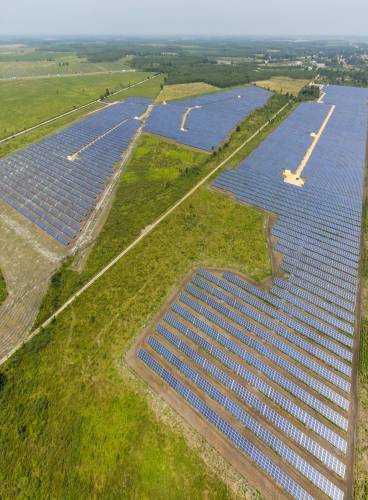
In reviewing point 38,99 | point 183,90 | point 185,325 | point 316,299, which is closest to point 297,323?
point 316,299

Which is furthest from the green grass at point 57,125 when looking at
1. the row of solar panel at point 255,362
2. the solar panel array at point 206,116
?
the row of solar panel at point 255,362

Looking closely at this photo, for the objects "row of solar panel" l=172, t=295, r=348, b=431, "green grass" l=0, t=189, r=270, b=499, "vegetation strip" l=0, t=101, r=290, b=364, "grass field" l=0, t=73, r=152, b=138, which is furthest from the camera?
"grass field" l=0, t=73, r=152, b=138

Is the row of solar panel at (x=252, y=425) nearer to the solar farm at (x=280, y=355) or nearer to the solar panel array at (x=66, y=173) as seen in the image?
the solar farm at (x=280, y=355)

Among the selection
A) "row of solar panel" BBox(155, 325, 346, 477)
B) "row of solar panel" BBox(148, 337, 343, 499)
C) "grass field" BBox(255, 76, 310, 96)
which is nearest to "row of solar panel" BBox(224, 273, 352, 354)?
"row of solar panel" BBox(155, 325, 346, 477)

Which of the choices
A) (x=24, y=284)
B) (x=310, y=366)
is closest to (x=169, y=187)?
(x=24, y=284)

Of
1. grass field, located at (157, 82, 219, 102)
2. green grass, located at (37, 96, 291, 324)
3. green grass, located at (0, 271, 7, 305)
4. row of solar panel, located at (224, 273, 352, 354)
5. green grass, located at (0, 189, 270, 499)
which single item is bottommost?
green grass, located at (0, 189, 270, 499)

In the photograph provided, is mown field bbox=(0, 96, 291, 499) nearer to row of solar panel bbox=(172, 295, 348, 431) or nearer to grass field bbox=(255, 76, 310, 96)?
row of solar panel bbox=(172, 295, 348, 431)
